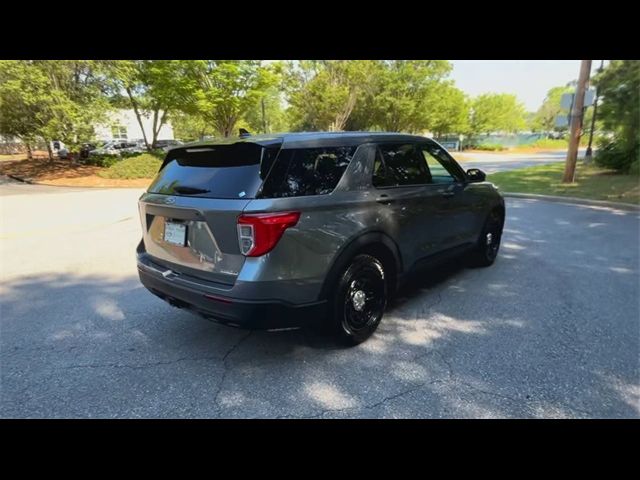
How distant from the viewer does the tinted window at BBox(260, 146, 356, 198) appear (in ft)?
8.62

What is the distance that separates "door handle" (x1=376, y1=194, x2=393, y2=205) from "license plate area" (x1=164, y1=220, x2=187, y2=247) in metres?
1.59

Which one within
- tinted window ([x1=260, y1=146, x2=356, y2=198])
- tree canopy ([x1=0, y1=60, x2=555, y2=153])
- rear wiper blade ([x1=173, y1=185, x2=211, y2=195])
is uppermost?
tree canopy ([x1=0, y1=60, x2=555, y2=153])

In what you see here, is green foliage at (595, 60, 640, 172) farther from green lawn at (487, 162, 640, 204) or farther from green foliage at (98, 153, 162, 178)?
green foliage at (98, 153, 162, 178)

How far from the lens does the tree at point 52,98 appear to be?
663 inches

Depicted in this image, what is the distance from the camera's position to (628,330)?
3.39 metres

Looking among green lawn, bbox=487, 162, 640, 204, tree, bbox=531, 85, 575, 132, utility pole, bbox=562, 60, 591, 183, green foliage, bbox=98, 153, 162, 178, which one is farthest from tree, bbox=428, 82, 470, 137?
tree, bbox=531, 85, 575, 132

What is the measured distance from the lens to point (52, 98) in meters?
17.4

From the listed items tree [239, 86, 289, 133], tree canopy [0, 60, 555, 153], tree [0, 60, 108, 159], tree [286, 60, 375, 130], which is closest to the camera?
tree [0, 60, 108, 159]

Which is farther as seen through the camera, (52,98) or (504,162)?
(504,162)

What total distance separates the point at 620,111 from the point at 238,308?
1692 cm

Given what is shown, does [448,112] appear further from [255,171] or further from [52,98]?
[255,171]

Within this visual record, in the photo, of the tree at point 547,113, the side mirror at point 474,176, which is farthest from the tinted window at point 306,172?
the tree at point 547,113

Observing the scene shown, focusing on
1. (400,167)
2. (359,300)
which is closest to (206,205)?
(359,300)
